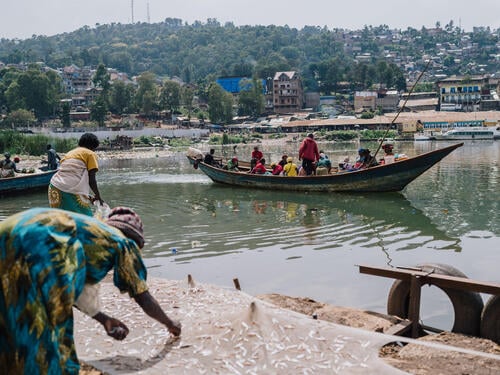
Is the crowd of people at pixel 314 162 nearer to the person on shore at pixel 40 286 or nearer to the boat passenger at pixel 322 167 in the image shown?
the boat passenger at pixel 322 167

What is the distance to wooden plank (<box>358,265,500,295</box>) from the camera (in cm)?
439

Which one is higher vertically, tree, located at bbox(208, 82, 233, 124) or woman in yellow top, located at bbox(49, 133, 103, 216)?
tree, located at bbox(208, 82, 233, 124)

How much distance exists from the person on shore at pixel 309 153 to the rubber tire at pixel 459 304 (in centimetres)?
1067

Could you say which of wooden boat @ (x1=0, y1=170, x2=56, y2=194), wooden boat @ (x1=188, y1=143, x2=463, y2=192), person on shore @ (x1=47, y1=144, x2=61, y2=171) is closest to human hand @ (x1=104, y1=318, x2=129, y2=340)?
wooden boat @ (x1=188, y1=143, x2=463, y2=192)

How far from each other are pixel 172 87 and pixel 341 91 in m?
44.2

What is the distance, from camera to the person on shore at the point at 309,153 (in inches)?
630

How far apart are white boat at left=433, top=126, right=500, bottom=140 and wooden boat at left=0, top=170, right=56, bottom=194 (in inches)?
2122

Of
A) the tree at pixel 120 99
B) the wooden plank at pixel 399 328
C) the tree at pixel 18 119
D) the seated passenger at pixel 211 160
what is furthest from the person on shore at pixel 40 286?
the tree at pixel 120 99

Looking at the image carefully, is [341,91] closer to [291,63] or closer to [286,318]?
[291,63]

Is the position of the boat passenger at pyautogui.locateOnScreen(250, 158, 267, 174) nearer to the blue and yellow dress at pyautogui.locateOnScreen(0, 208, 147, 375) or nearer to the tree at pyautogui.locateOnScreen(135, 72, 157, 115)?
the blue and yellow dress at pyautogui.locateOnScreen(0, 208, 147, 375)

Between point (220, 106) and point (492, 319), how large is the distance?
87407 mm

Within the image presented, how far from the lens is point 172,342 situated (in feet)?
12.8

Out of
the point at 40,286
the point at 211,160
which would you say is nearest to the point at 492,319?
the point at 40,286

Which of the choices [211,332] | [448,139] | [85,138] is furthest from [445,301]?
[448,139]
